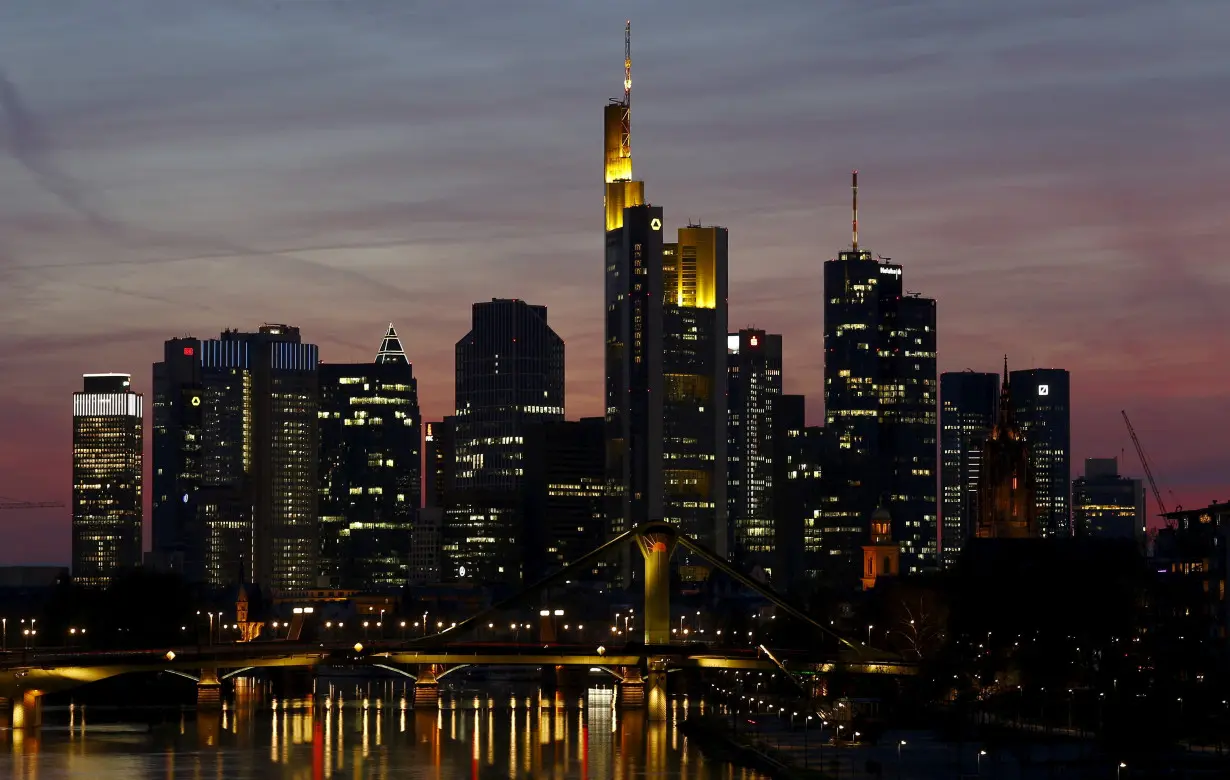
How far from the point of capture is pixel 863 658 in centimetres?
19150

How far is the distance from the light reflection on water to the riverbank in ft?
3.96

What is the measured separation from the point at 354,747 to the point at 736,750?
1074 inches

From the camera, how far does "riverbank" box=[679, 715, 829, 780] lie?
130375 mm

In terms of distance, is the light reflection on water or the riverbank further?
the light reflection on water

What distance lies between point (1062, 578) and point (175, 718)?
2755 inches

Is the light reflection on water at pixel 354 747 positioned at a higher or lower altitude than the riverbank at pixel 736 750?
lower

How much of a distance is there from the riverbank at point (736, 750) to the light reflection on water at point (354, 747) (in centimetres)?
121

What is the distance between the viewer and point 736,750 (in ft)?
487

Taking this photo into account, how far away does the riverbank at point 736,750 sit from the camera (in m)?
130

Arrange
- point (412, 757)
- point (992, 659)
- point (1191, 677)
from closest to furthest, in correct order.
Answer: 1. point (412, 757)
2. point (1191, 677)
3. point (992, 659)

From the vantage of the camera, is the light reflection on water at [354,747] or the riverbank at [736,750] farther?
the light reflection on water at [354,747]

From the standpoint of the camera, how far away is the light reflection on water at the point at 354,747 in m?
140

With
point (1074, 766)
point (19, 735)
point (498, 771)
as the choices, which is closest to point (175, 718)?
point (19, 735)

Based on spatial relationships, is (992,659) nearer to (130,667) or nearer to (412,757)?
(412,757)
